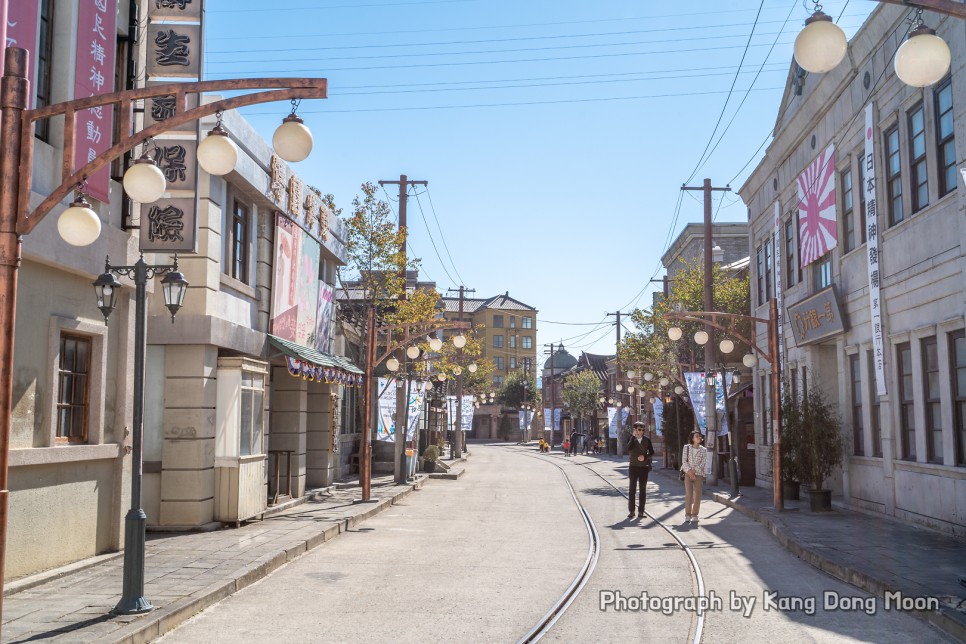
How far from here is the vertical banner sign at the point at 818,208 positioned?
20.1m

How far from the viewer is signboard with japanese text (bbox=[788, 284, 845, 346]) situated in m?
19.6

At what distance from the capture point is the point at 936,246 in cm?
1465

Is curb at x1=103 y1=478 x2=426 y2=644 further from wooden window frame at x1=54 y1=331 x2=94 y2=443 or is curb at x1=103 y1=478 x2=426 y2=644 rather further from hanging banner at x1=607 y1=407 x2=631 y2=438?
hanging banner at x1=607 y1=407 x2=631 y2=438

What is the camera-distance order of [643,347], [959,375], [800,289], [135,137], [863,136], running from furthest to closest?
1. [643,347]
2. [800,289]
3. [863,136]
4. [959,375]
5. [135,137]

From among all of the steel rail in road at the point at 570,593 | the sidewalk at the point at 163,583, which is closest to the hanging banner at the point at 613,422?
the steel rail in road at the point at 570,593

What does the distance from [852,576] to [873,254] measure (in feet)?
28.1

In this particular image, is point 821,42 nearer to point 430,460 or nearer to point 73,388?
point 73,388

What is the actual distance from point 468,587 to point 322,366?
947 centimetres

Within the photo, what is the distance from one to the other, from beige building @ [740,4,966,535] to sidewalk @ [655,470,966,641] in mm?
695

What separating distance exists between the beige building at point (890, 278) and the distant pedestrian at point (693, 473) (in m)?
3.51

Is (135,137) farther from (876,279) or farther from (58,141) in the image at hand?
(876,279)

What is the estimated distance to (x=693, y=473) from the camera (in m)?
17.6

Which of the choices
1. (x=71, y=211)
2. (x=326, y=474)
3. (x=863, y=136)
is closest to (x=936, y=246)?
(x=863, y=136)

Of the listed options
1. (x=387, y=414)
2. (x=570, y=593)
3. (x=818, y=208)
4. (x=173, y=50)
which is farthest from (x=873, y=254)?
(x=387, y=414)
